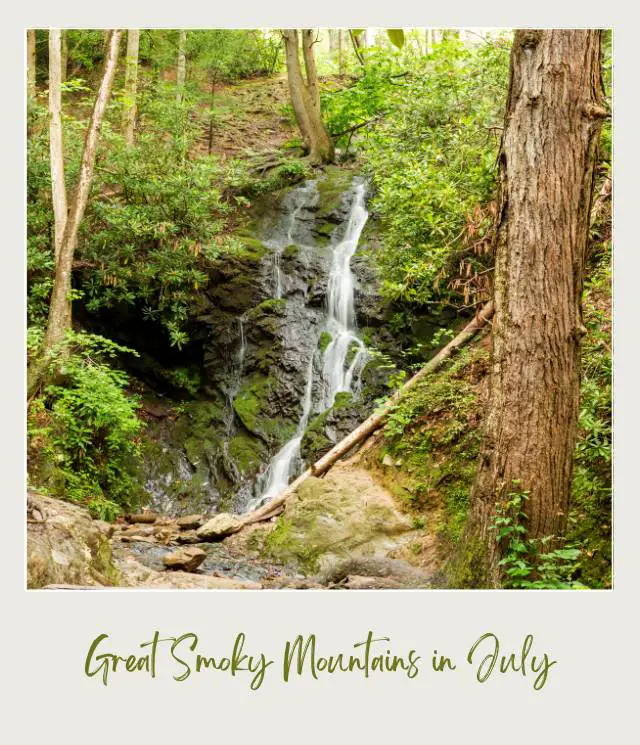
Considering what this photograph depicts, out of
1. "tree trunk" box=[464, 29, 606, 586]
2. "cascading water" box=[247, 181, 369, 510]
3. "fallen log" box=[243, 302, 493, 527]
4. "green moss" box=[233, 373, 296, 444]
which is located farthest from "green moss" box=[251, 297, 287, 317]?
"tree trunk" box=[464, 29, 606, 586]

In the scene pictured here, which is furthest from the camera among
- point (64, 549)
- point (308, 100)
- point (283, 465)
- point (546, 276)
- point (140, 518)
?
point (308, 100)

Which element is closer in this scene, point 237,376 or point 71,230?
point 71,230

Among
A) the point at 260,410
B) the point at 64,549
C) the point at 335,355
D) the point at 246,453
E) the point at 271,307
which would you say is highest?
the point at 271,307

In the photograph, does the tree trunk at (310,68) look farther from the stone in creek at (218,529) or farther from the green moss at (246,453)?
the stone in creek at (218,529)

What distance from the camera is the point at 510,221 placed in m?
4.24

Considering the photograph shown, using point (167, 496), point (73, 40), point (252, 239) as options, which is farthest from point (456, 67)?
point (73, 40)

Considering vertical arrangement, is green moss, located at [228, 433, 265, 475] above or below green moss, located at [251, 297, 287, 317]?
below

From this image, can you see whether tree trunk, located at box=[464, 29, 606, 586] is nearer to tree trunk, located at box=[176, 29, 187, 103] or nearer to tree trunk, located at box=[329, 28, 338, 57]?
tree trunk, located at box=[176, 29, 187, 103]

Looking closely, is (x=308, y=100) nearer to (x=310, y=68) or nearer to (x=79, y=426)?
(x=310, y=68)

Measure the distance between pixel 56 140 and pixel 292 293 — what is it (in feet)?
15.0

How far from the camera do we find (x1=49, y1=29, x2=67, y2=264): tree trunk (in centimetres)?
923

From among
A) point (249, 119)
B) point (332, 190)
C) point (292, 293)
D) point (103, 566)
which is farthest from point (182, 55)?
point (103, 566)

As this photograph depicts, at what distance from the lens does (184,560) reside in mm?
6355

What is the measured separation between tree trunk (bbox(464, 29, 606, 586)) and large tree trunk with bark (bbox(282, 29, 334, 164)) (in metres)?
11.2
